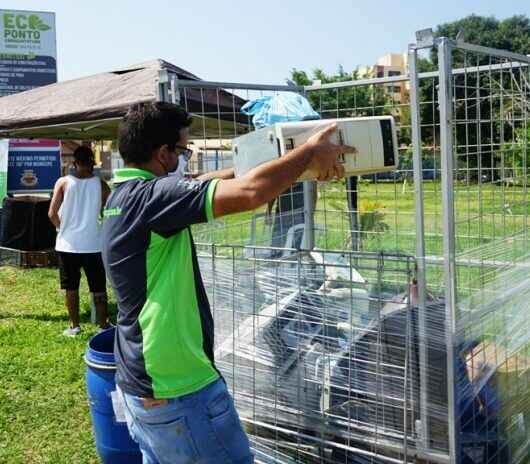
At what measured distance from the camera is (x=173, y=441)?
1.85 m

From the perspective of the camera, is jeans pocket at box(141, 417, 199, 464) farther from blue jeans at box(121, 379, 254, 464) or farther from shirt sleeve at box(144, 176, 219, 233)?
shirt sleeve at box(144, 176, 219, 233)

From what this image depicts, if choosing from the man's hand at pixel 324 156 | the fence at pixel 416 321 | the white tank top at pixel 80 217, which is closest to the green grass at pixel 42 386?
the white tank top at pixel 80 217

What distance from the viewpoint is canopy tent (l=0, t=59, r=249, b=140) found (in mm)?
4520

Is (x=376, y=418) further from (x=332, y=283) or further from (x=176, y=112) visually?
(x=176, y=112)

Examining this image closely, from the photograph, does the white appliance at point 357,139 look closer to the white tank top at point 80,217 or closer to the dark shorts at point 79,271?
the white tank top at point 80,217

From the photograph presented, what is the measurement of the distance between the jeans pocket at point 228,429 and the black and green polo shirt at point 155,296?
80 mm

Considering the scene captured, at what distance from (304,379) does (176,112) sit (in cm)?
129

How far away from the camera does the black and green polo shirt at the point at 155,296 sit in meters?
1.82

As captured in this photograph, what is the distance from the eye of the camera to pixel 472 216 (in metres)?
2.52

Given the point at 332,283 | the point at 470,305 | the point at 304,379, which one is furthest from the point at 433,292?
the point at 304,379

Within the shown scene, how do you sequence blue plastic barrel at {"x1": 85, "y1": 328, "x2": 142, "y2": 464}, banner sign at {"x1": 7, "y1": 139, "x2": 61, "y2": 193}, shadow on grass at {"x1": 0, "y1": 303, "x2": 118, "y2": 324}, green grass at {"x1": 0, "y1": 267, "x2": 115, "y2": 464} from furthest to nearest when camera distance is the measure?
banner sign at {"x1": 7, "y1": 139, "x2": 61, "y2": 193}
shadow on grass at {"x1": 0, "y1": 303, "x2": 118, "y2": 324}
green grass at {"x1": 0, "y1": 267, "x2": 115, "y2": 464}
blue plastic barrel at {"x1": 85, "y1": 328, "x2": 142, "y2": 464}

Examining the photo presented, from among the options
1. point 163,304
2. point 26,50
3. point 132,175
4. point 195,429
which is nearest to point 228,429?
point 195,429

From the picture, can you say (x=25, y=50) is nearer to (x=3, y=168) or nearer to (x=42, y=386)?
(x=3, y=168)

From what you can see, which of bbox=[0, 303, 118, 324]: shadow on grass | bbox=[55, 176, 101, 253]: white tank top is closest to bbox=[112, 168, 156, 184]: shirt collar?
bbox=[55, 176, 101, 253]: white tank top
